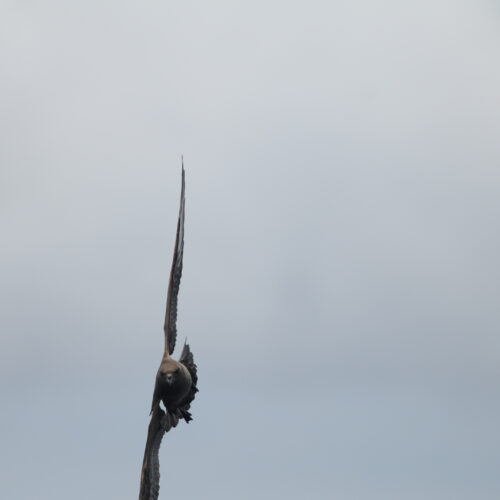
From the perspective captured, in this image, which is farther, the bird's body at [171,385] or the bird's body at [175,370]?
the bird's body at [175,370]

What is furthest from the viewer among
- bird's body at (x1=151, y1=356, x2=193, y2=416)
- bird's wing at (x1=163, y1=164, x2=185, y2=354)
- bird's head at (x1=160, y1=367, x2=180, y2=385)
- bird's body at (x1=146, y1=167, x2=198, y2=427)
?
bird's wing at (x1=163, y1=164, x2=185, y2=354)

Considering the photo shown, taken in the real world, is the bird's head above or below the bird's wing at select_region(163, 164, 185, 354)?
below

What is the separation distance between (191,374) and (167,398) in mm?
4854

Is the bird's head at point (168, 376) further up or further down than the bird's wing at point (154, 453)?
further up

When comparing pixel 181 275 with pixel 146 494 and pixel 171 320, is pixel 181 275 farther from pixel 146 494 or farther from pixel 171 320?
pixel 146 494

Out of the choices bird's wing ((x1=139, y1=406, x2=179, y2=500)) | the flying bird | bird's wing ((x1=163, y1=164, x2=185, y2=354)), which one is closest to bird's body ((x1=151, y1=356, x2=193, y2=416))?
the flying bird

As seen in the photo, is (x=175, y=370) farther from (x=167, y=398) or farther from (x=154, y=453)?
(x=154, y=453)

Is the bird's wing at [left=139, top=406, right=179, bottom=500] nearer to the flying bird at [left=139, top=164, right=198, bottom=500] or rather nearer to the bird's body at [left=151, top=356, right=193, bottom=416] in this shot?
the flying bird at [left=139, top=164, right=198, bottom=500]

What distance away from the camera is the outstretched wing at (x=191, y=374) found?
73.1 meters

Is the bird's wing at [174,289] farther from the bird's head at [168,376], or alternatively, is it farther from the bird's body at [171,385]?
the bird's head at [168,376]

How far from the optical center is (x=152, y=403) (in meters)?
71.4

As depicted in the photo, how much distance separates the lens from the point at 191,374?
2985 inches

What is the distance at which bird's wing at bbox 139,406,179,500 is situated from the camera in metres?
70.6

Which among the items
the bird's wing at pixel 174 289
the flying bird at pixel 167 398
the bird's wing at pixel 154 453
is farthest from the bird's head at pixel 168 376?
the bird's wing at pixel 174 289
